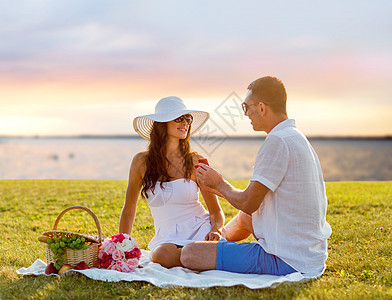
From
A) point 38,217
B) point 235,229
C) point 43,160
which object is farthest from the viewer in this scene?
point 43,160

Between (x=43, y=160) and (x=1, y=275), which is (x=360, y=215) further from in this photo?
(x=43, y=160)

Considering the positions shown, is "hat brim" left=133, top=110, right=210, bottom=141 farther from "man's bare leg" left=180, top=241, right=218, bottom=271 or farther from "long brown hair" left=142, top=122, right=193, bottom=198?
"man's bare leg" left=180, top=241, right=218, bottom=271

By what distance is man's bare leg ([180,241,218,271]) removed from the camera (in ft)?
14.5

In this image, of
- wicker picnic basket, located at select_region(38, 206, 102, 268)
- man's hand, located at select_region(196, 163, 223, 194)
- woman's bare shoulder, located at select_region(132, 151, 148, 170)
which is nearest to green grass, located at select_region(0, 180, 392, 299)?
wicker picnic basket, located at select_region(38, 206, 102, 268)

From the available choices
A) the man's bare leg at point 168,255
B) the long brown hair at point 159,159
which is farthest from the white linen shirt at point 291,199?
the long brown hair at point 159,159

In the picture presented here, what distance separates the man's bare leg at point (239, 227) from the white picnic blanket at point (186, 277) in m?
0.85

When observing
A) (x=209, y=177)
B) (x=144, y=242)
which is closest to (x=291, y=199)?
(x=209, y=177)

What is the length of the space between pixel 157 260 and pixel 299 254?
1.60 meters

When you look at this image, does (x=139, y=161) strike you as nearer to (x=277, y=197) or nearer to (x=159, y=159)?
(x=159, y=159)

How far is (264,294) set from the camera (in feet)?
12.6

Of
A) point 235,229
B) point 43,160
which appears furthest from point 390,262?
point 43,160

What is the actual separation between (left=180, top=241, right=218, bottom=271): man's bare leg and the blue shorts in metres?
0.06

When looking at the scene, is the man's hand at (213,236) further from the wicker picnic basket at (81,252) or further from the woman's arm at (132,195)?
the wicker picnic basket at (81,252)

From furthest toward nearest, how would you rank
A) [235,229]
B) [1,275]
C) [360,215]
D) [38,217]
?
[38,217], [360,215], [235,229], [1,275]
